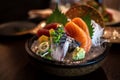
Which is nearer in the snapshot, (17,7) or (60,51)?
(60,51)

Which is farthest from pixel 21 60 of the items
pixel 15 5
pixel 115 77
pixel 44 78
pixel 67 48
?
pixel 15 5

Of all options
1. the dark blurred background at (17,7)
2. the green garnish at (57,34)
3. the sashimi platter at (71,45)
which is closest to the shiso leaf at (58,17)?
the sashimi platter at (71,45)

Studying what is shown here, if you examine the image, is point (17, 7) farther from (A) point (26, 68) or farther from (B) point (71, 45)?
(B) point (71, 45)

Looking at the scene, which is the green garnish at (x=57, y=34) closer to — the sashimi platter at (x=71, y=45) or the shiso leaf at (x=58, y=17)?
the sashimi platter at (x=71, y=45)

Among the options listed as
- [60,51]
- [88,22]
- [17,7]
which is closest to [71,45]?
[60,51]

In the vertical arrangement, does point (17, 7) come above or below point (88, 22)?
below

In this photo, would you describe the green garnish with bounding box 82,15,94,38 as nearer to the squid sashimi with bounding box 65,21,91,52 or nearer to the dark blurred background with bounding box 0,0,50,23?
the squid sashimi with bounding box 65,21,91,52

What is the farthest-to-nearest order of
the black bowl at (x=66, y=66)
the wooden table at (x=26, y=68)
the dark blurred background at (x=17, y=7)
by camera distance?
the dark blurred background at (x=17, y=7)
the wooden table at (x=26, y=68)
the black bowl at (x=66, y=66)
